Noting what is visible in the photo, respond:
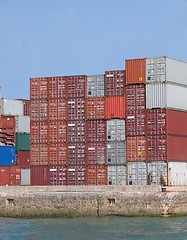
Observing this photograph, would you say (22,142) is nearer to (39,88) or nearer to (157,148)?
(39,88)

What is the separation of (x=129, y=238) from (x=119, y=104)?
18.4 meters

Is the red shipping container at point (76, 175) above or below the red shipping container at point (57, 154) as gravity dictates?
below

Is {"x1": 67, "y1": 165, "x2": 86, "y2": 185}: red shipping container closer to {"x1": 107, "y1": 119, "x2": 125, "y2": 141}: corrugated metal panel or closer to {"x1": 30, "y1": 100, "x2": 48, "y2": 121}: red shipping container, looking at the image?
{"x1": 107, "y1": 119, "x2": 125, "y2": 141}: corrugated metal panel

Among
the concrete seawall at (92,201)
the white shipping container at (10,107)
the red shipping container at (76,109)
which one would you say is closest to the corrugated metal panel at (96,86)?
the red shipping container at (76,109)

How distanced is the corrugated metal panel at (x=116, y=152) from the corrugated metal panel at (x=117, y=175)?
463 millimetres

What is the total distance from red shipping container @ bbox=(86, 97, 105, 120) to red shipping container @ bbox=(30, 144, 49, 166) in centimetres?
477

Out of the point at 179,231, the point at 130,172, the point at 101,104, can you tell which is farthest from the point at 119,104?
the point at 179,231

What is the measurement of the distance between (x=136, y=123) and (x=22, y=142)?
15761 millimetres

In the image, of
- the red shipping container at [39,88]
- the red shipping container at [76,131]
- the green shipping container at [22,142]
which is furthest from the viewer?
the green shipping container at [22,142]

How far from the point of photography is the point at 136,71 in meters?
54.5

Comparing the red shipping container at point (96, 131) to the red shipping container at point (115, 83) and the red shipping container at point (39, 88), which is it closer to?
the red shipping container at point (115, 83)

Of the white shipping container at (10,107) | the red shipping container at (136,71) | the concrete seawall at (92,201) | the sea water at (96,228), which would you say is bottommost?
the sea water at (96,228)

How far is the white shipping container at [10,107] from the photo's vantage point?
225 ft

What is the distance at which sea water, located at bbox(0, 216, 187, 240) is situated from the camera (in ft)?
130
